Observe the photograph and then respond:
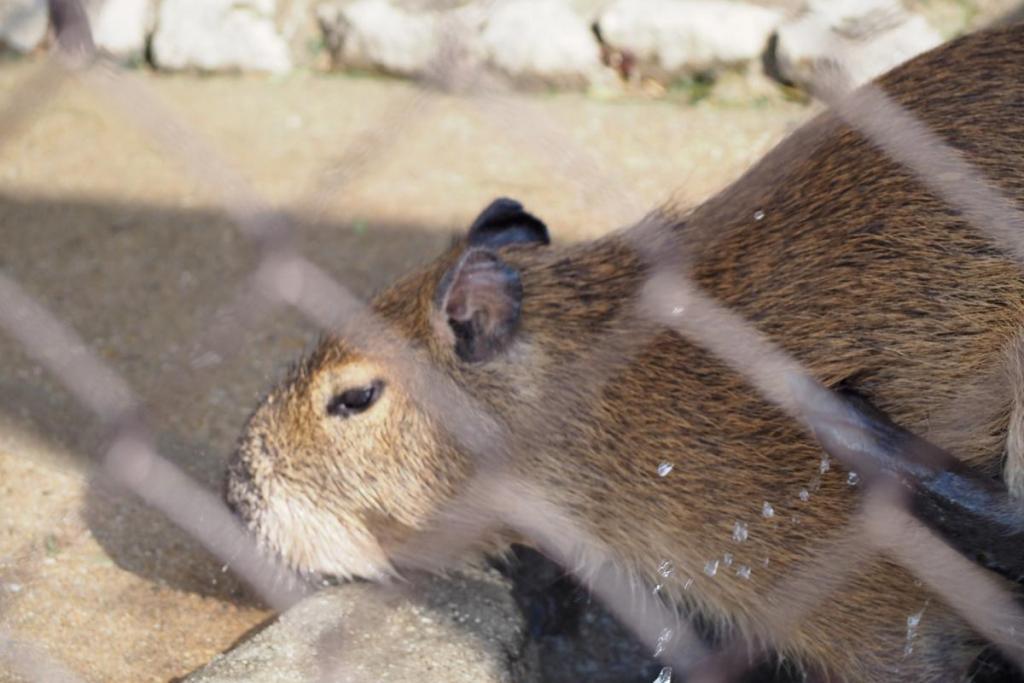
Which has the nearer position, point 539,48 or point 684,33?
point 684,33

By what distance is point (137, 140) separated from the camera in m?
5.21

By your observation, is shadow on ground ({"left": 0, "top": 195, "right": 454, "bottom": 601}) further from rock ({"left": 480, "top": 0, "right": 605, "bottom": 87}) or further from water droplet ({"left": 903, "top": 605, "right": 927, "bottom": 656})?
water droplet ({"left": 903, "top": 605, "right": 927, "bottom": 656})

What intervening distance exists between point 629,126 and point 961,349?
2.67 metres

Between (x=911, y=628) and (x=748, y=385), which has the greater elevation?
(x=748, y=385)

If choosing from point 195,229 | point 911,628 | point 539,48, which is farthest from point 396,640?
point 539,48

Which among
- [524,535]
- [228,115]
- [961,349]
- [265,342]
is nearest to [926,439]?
[961,349]

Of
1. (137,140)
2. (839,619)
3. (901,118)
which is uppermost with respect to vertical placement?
(901,118)

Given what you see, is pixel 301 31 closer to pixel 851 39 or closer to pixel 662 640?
pixel 851 39

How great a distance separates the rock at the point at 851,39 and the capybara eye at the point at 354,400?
2558mm

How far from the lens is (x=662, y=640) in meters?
3.16

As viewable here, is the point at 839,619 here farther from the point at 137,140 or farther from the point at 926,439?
the point at 137,140

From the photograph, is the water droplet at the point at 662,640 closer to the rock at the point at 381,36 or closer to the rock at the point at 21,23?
the rock at the point at 381,36

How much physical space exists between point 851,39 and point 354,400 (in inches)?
106

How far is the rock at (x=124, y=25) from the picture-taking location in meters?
5.64
